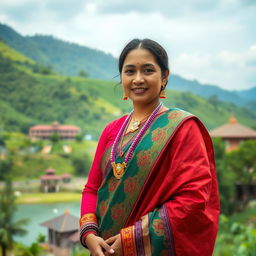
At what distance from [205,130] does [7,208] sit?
17441 mm

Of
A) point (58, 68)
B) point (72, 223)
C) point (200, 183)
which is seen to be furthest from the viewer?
point (58, 68)

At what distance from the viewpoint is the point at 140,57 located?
141 cm

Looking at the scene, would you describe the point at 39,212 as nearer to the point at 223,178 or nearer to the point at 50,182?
the point at 50,182

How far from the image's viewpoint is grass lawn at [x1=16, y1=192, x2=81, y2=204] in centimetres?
3234

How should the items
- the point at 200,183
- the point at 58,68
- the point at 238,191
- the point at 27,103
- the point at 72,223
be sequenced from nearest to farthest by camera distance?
the point at 200,183 < the point at 72,223 < the point at 238,191 < the point at 27,103 < the point at 58,68

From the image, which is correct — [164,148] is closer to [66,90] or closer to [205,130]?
[205,130]

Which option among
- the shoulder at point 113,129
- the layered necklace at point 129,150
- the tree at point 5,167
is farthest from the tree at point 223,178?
the tree at point 5,167

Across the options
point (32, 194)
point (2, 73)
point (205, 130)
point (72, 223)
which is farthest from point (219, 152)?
point (2, 73)

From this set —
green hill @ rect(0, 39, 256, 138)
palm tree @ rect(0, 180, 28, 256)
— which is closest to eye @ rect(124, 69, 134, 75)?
palm tree @ rect(0, 180, 28, 256)

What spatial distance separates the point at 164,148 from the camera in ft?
4.40

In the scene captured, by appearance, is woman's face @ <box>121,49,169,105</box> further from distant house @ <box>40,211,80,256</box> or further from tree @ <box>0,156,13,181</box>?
tree @ <box>0,156,13,181</box>

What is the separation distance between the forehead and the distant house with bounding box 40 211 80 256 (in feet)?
37.3

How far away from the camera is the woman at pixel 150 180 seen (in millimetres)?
1256

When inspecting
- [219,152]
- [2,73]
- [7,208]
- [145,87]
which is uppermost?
[2,73]
